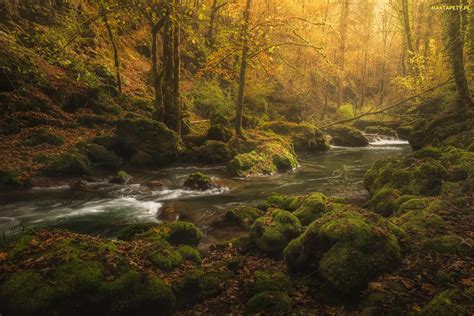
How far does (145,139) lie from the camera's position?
546 inches

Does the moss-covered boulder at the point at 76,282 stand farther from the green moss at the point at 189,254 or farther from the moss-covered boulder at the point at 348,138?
the moss-covered boulder at the point at 348,138

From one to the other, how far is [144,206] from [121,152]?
4.95 metres

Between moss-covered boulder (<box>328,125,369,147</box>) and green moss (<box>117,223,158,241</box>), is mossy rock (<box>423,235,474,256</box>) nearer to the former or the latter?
green moss (<box>117,223,158,241</box>)

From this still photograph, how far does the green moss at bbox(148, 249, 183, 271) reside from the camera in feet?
16.2

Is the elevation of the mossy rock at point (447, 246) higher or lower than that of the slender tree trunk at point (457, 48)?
lower

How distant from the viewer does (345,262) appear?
440 cm

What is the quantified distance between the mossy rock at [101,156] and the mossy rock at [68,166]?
475 millimetres

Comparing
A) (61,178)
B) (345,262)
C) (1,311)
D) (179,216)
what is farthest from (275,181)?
(1,311)

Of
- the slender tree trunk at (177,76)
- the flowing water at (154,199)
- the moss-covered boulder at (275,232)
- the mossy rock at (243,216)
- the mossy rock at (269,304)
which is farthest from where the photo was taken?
the slender tree trunk at (177,76)

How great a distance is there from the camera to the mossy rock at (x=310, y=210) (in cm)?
697

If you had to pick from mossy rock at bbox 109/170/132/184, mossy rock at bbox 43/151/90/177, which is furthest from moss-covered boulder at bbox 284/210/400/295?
mossy rock at bbox 43/151/90/177

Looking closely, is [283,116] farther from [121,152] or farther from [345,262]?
[345,262]

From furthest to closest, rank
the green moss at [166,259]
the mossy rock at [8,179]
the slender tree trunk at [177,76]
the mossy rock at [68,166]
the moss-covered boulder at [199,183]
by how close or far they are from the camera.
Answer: the slender tree trunk at [177,76], the moss-covered boulder at [199,183], the mossy rock at [68,166], the mossy rock at [8,179], the green moss at [166,259]

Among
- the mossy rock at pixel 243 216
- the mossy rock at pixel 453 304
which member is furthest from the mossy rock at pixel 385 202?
the mossy rock at pixel 453 304
